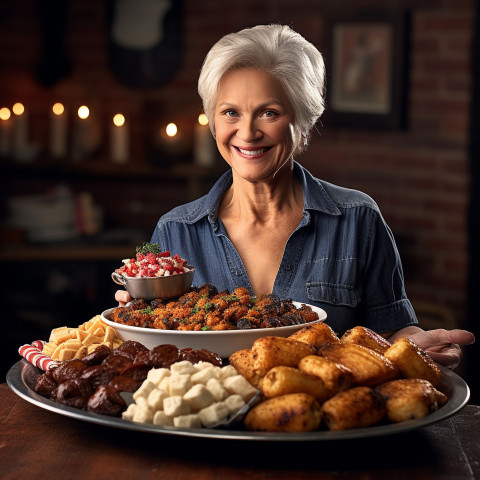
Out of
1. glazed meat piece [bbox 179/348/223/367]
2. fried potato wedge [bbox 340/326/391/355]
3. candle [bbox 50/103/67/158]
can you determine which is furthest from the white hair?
candle [bbox 50/103/67/158]

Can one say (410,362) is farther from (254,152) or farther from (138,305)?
(254,152)

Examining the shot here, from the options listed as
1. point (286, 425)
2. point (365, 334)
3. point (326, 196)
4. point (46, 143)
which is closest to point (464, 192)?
point (326, 196)

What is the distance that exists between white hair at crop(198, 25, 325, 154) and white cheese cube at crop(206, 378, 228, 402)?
1.15m

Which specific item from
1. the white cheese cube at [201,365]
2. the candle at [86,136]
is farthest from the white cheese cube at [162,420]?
the candle at [86,136]

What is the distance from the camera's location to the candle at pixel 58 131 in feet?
15.7

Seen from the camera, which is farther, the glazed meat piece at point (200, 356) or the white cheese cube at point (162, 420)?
the glazed meat piece at point (200, 356)

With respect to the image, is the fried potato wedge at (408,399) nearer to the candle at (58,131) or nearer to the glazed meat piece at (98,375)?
the glazed meat piece at (98,375)

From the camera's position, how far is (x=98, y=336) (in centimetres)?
181

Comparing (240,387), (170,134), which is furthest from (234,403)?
(170,134)

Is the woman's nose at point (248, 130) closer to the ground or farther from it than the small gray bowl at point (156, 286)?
farther from it

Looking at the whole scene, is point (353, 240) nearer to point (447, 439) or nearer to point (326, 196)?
point (326, 196)

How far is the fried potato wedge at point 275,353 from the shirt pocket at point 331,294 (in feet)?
2.87

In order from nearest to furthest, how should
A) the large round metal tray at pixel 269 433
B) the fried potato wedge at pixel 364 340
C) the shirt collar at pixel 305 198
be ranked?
the large round metal tray at pixel 269 433 < the fried potato wedge at pixel 364 340 < the shirt collar at pixel 305 198

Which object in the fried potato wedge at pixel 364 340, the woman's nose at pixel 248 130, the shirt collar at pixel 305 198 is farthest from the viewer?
the shirt collar at pixel 305 198
